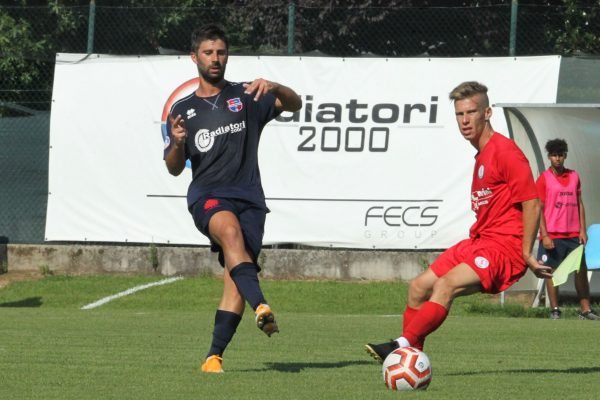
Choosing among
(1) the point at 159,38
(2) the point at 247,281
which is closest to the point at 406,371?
(2) the point at 247,281

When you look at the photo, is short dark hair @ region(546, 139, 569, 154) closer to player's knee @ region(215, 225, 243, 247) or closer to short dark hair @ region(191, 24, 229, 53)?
short dark hair @ region(191, 24, 229, 53)

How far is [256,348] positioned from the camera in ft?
32.3

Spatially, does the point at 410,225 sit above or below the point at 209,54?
below

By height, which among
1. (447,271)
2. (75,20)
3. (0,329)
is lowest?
(0,329)

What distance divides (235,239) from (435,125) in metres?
9.38

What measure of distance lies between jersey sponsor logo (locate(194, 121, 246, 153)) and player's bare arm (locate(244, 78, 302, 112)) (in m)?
0.24

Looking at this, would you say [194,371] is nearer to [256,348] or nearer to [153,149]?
[256,348]

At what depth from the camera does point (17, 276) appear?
1714 cm

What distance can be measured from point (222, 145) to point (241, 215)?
44cm

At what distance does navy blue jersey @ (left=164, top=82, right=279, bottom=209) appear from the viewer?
7.88 m

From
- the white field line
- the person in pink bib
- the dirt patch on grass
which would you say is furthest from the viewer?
the dirt patch on grass

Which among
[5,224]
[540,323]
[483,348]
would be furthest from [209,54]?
[5,224]

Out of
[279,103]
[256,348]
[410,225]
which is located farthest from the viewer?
[410,225]

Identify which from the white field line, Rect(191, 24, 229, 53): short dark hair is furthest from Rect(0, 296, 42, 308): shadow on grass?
Rect(191, 24, 229, 53): short dark hair
